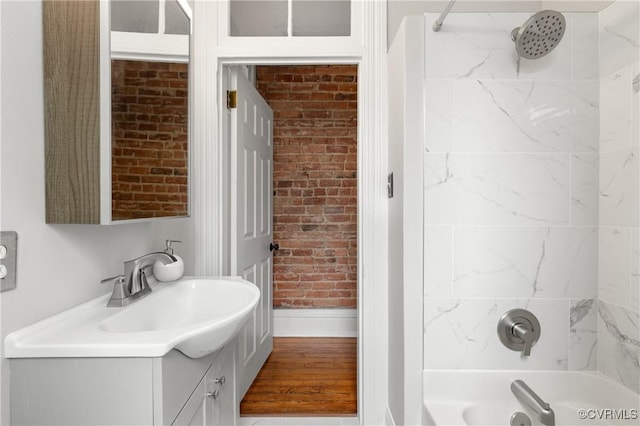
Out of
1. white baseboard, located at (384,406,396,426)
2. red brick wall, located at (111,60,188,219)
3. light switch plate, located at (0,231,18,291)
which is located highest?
red brick wall, located at (111,60,188,219)

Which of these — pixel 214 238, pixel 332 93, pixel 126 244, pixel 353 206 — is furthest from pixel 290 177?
pixel 126 244

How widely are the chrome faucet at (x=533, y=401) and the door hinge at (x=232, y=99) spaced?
1868 millimetres

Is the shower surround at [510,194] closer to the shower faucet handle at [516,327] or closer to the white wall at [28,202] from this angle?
the shower faucet handle at [516,327]

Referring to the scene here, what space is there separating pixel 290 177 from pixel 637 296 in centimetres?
250

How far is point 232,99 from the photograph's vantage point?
2146 millimetres

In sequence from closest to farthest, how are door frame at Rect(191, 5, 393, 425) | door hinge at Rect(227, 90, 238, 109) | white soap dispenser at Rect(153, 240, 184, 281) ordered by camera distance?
white soap dispenser at Rect(153, 240, 184, 281)
door frame at Rect(191, 5, 393, 425)
door hinge at Rect(227, 90, 238, 109)

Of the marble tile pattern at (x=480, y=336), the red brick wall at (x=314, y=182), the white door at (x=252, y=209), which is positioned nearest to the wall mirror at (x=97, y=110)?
the white door at (x=252, y=209)

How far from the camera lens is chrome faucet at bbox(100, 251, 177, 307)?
1.25m

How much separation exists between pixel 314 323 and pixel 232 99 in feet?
6.80

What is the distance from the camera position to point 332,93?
11.1 feet

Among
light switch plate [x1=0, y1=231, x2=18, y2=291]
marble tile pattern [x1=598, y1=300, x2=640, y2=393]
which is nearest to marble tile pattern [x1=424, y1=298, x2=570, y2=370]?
marble tile pattern [x1=598, y1=300, x2=640, y2=393]

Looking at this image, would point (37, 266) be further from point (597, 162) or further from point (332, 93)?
point (332, 93)

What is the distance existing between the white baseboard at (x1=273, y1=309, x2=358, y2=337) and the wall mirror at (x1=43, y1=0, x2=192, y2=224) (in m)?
2.27

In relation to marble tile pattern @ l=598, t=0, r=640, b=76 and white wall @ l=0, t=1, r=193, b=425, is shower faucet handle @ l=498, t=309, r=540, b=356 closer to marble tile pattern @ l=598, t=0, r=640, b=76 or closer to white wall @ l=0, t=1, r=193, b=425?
marble tile pattern @ l=598, t=0, r=640, b=76
